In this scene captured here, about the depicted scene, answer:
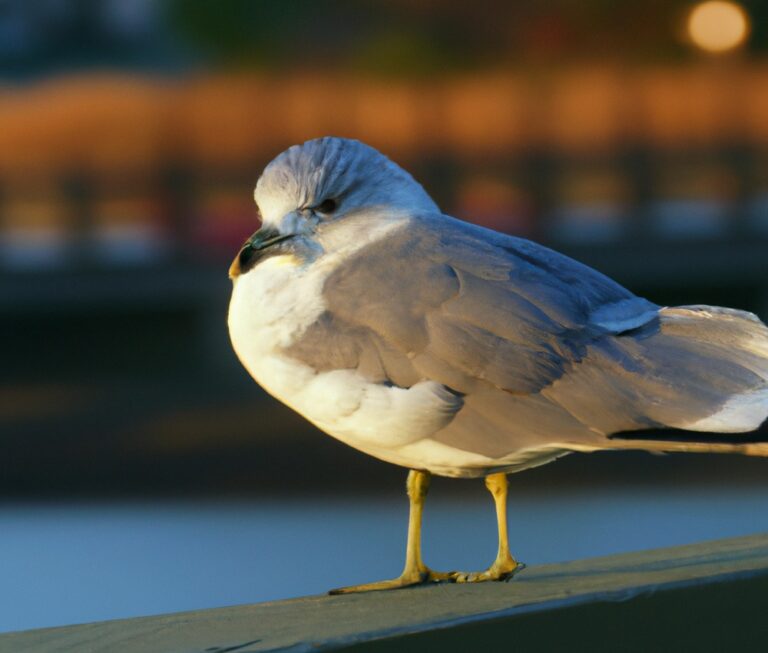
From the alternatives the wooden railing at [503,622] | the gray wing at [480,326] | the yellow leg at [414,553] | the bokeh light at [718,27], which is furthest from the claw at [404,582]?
the bokeh light at [718,27]

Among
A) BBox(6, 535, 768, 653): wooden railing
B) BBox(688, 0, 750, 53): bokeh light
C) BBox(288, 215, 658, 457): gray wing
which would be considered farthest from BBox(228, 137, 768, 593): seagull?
BBox(688, 0, 750, 53): bokeh light

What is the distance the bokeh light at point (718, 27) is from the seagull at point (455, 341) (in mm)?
8736

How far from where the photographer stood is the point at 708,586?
64.3 inches

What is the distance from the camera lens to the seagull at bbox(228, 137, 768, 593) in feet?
5.84

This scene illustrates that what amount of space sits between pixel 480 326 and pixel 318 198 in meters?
0.31

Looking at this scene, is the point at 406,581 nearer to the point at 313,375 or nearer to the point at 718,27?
the point at 313,375

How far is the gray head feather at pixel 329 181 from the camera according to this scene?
1960 millimetres

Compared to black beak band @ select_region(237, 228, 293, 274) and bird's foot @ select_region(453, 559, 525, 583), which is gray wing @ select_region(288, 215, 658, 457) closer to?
black beak band @ select_region(237, 228, 293, 274)

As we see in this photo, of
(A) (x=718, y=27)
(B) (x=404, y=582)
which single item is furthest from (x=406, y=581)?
(A) (x=718, y=27)

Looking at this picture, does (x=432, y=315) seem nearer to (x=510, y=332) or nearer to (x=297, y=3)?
(x=510, y=332)

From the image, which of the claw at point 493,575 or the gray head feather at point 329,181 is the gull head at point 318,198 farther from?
the claw at point 493,575

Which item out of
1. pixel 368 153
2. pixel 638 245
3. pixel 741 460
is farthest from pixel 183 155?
pixel 368 153

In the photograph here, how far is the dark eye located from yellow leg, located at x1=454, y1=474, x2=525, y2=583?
1.41 feet

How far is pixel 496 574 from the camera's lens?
200 centimetres
